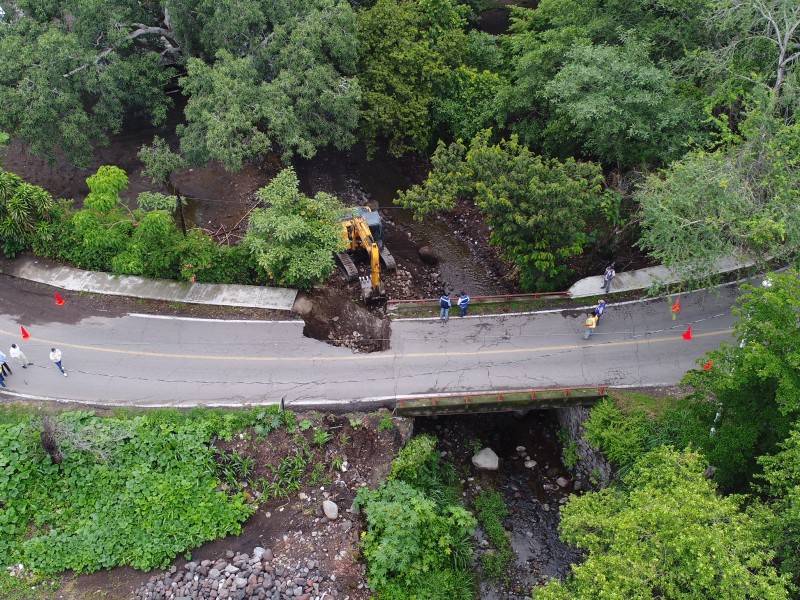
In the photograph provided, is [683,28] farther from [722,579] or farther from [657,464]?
[722,579]

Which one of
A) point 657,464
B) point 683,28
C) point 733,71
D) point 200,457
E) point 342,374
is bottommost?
point 200,457

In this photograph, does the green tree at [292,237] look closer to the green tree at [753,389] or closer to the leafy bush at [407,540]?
the leafy bush at [407,540]

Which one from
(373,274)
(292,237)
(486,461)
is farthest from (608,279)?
(292,237)

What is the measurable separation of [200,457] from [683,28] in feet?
87.8

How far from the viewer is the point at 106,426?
19891 millimetres

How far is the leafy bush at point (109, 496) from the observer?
18.0 m

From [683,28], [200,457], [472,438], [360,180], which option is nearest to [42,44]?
[360,180]

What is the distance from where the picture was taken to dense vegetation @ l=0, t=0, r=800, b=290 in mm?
21047

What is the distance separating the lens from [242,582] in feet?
58.0

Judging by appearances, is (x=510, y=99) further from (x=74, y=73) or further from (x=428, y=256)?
(x=74, y=73)

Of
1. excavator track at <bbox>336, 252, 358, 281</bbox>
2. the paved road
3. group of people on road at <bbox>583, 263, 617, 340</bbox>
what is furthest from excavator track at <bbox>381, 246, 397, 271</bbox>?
group of people on road at <bbox>583, 263, 617, 340</bbox>

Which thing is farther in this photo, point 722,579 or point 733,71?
point 733,71

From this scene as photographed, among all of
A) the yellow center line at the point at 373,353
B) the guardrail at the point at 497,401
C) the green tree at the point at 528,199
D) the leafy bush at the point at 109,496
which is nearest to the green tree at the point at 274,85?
the green tree at the point at 528,199

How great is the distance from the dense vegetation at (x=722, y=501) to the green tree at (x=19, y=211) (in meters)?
23.7
